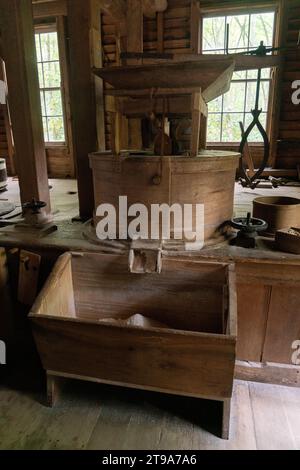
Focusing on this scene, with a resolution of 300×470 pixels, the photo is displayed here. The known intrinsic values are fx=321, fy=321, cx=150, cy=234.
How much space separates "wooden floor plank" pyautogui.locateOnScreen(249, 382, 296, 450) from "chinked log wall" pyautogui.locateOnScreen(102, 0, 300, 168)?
15.0 ft

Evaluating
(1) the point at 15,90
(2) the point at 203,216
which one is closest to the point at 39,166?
(1) the point at 15,90

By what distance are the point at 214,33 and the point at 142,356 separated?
5.62 metres

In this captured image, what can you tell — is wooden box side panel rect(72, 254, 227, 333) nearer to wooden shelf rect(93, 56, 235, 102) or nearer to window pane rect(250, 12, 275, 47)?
wooden shelf rect(93, 56, 235, 102)

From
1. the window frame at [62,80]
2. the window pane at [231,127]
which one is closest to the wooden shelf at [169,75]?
the window pane at [231,127]

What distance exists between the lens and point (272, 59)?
6.95 feet

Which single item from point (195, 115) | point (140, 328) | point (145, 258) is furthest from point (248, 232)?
point (140, 328)

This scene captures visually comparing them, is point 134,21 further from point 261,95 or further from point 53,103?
point 53,103

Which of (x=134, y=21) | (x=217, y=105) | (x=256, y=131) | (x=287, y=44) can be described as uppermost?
(x=287, y=44)

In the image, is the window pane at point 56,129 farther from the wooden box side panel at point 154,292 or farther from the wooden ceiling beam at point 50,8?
the wooden box side panel at point 154,292

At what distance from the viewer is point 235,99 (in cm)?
566

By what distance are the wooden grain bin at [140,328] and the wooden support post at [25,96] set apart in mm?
709

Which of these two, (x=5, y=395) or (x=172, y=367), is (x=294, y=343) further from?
(x=5, y=395)

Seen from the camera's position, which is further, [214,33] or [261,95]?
[261,95]

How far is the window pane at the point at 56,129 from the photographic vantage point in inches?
247
